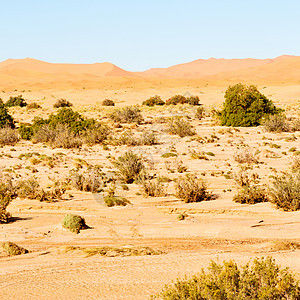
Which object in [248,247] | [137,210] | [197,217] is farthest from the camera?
[137,210]

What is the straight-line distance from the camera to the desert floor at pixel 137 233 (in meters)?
6.45

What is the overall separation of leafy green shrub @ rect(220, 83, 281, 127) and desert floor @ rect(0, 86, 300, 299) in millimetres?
9504

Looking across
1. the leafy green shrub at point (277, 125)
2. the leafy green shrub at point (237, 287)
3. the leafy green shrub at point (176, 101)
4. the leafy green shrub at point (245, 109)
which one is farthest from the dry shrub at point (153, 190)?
the leafy green shrub at point (176, 101)

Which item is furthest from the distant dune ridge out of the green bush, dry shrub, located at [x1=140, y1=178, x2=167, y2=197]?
dry shrub, located at [x1=140, y1=178, x2=167, y2=197]

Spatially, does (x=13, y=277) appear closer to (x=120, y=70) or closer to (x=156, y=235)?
(x=156, y=235)

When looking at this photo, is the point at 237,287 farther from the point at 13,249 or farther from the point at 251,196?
the point at 251,196

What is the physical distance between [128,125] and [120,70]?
14459 cm

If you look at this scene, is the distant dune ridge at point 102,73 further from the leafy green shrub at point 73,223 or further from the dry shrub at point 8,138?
the leafy green shrub at point 73,223

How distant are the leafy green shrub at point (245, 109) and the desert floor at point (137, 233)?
31.2 feet

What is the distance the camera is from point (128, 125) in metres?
30.8

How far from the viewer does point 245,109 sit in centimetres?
2961

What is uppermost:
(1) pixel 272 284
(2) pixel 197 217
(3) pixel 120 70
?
(3) pixel 120 70

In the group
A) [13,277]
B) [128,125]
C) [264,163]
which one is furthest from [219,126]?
[13,277]

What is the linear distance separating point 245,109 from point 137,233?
71.5ft
